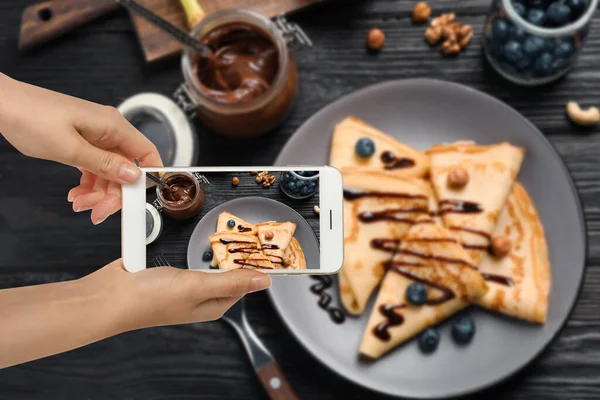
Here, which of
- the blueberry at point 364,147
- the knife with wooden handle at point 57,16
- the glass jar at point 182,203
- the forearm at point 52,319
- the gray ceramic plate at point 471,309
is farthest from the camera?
the knife with wooden handle at point 57,16

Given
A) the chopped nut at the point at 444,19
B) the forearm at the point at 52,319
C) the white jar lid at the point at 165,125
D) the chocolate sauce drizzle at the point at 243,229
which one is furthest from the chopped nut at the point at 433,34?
the forearm at the point at 52,319

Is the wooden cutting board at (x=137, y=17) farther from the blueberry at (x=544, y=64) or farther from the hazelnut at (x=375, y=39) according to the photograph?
the blueberry at (x=544, y=64)

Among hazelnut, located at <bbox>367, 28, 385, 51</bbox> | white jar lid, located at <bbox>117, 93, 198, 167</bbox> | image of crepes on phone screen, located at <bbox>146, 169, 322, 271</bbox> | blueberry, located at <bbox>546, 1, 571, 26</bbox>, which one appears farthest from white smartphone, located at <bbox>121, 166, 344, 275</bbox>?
blueberry, located at <bbox>546, 1, 571, 26</bbox>

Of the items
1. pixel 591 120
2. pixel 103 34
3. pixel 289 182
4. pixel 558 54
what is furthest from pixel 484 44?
pixel 103 34

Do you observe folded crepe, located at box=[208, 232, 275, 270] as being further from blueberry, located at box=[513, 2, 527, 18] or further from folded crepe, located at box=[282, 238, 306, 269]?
blueberry, located at box=[513, 2, 527, 18]

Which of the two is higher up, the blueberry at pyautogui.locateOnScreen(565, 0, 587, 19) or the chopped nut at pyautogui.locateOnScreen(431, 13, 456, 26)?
the blueberry at pyautogui.locateOnScreen(565, 0, 587, 19)

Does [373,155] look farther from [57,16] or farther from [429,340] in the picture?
[57,16]

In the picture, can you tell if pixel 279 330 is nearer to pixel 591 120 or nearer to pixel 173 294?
pixel 173 294
